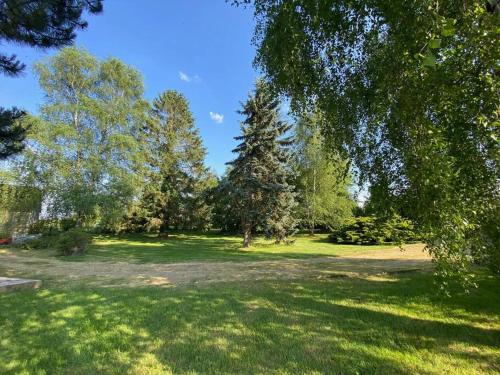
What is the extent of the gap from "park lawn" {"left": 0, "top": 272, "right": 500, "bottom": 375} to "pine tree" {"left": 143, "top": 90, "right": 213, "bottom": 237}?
17.2 m

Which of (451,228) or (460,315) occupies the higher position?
(451,228)

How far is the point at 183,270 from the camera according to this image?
355 inches

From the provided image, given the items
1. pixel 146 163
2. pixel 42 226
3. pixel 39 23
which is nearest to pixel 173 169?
pixel 146 163

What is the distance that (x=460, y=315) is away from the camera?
502 centimetres

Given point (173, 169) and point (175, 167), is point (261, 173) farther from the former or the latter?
point (175, 167)

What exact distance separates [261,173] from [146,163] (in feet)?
36.8

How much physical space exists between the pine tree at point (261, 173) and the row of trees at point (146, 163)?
0.18 ft

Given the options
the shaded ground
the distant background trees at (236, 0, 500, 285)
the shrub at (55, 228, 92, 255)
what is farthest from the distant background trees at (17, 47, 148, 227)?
the distant background trees at (236, 0, 500, 285)

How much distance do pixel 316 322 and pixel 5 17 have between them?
6.56m

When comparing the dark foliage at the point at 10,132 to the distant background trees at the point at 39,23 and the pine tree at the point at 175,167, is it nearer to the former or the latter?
the distant background trees at the point at 39,23

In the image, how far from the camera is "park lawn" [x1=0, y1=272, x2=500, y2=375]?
326 centimetres

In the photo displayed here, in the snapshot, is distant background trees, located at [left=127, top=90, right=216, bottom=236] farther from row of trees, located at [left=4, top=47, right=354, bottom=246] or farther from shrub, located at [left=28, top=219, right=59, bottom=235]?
shrub, located at [left=28, top=219, right=59, bottom=235]

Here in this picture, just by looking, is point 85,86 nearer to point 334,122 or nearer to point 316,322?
point 334,122

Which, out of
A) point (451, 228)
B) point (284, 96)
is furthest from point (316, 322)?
point (284, 96)
